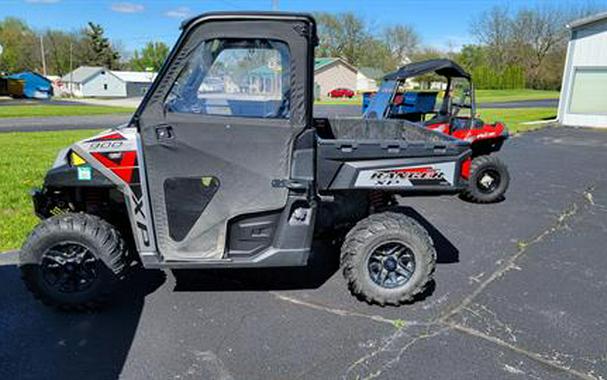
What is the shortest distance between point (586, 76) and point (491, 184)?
15247mm

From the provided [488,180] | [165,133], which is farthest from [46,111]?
[165,133]

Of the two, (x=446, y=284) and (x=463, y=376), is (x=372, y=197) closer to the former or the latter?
(x=446, y=284)

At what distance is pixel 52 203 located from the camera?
3586 millimetres

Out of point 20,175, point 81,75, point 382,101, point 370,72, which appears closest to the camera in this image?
point 20,175

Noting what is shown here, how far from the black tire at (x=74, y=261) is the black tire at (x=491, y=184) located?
542 centimetres

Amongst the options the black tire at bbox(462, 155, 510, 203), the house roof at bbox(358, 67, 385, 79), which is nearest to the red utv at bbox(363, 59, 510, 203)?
the black tire at bbox(462, 155, 510, 203)

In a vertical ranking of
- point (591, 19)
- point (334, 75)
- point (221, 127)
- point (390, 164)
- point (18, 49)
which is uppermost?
point (18, 49)

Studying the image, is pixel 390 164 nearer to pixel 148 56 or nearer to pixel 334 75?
pixel 334 75

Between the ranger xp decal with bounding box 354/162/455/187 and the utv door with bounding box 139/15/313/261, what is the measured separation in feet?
2.21

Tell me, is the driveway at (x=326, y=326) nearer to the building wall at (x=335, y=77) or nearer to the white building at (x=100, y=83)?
the building wall at (x=335, y=77)

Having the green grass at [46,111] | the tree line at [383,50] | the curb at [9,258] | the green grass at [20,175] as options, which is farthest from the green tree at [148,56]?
the curb at [9,258]

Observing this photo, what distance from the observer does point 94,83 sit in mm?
66625

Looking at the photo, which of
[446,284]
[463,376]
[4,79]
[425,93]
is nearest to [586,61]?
[425,93]

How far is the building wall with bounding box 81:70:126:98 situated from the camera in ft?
217
